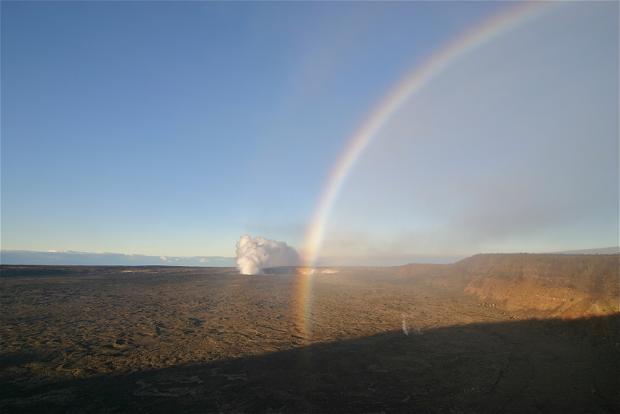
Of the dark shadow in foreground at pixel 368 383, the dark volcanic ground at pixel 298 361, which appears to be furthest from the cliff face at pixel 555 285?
the dark shadow in foreground at pixel 368 383

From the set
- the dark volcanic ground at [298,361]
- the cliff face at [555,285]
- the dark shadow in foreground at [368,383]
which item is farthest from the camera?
the cliff face at [555,285]

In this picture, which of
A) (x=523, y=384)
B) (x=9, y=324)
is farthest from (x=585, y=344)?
(x=9, y=324)

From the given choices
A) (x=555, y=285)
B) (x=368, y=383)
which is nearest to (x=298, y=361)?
(x=368, y=383)

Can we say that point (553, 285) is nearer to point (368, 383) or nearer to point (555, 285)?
point (555, 285)

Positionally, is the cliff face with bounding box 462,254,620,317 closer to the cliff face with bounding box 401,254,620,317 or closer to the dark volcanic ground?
the cliff face with bounding box 401,254,620,317

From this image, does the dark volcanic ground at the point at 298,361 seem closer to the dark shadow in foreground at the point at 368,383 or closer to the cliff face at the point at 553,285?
the dark shadow in foreground at the point at 368,383

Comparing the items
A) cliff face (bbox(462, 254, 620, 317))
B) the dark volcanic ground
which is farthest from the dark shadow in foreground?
cliff face (bbox(462, 254, 620, 317))
